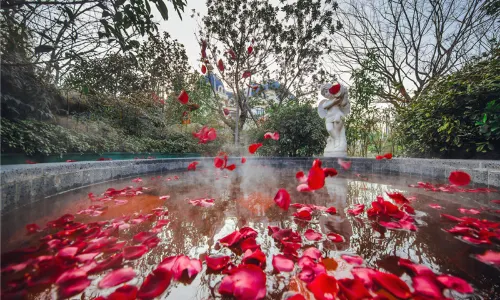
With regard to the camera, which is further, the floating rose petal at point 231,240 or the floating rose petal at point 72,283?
the floating rose petal at point 231,240

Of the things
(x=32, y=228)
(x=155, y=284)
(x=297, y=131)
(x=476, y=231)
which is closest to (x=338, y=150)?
(x=297, y=131)

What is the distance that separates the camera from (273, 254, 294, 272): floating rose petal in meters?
0.91

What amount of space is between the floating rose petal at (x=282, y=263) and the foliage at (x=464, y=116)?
3.89 metres

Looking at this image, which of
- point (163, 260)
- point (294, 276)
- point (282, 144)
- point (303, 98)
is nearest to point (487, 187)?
point (294, 276)

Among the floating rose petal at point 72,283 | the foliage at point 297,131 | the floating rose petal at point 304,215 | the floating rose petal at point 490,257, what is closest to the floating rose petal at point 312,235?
the floating rose petal at point 304,215

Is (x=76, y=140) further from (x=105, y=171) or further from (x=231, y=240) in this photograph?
(x=231, y=240)

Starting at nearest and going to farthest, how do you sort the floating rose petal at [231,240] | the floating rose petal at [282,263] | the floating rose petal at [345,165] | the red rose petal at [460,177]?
the floating rose petal at [282,263] → the floating rose petal at [231,240] → the red rose petal at [460,177] → the floating rose petal at [345,165]

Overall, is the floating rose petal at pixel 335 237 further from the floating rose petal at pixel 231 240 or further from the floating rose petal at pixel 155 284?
the floating rose petal at pixel 155 284

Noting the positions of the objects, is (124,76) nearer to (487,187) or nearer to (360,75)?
(487,187)

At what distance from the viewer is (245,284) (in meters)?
0.77

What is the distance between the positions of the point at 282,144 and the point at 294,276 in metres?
6.75

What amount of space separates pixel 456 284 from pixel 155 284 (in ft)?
3.75

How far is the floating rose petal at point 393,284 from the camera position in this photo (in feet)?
2.40

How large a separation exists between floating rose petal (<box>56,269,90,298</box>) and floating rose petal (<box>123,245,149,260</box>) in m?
0.18
